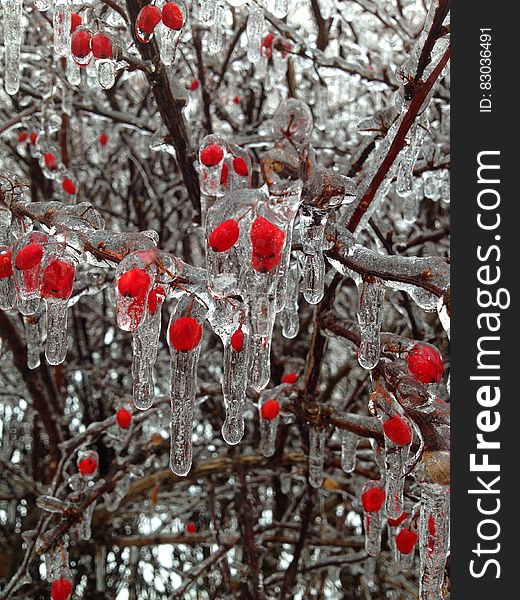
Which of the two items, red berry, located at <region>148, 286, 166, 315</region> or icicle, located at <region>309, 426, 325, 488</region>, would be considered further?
icicle, located at <region>309, 426, 325, 488</region>

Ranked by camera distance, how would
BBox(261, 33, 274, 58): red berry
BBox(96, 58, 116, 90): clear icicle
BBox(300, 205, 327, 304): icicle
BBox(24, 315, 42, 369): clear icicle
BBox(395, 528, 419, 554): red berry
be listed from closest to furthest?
1. BBox(300, 205, 327, 304): icicle
2. BBox(96, 58, 116, 90): clear icicle
3. BBox(395, 528, 419, 554): red berry
4. BBox(24, 315, 42, 369): clear icicle
5. BBox(261, 33, 274, 58): red berry

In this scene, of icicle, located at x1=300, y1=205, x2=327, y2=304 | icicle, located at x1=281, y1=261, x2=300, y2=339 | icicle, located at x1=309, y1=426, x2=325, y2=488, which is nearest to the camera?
icicle, located at x1=300, y1=205, x2=327, y2=304

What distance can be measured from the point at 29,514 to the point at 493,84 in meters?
3.10

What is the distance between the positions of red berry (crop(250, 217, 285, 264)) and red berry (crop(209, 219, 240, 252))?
0.03 meters

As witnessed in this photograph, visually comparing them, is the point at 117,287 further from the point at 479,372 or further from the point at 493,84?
the point at 493,84

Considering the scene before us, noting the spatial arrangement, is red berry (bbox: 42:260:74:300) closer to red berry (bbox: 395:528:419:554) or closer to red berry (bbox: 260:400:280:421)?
red berry (bbox: 260:400:280:421)

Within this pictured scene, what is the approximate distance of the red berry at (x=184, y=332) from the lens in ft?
3.75

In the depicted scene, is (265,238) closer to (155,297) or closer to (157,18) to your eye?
(155,297)

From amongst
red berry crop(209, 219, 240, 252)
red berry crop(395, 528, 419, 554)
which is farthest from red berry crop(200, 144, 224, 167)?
red berry crop(395, 528, 419, 554)

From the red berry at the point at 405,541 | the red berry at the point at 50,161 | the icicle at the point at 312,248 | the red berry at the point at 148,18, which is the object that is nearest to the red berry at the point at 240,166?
the icicle at the point at 312,248

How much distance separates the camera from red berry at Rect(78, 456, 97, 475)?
2162 millimetres

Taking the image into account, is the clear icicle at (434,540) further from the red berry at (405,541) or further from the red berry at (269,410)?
the red berry at (269,410)

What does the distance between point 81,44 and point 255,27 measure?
0.56m

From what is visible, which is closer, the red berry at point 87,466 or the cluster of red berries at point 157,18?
the cluster of red berries at point 157,18
